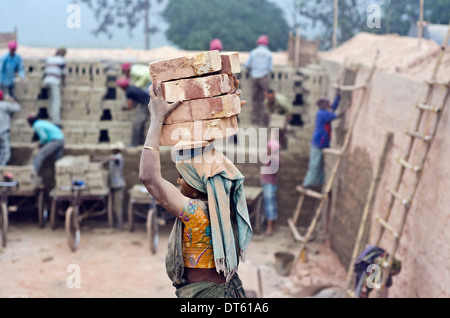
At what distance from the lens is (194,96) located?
151 inches

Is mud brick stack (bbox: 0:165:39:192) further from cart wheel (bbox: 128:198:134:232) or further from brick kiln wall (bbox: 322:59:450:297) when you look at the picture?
brick kiln wall (bbox: 322:59:450:297)

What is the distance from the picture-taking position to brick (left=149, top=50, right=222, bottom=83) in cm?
382

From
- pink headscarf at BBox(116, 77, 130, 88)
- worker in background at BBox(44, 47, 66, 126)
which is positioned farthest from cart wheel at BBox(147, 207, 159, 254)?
worker in background at BBox(44, 47, 66, 126)

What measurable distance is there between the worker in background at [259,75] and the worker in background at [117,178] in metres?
3.29

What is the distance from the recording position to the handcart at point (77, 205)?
1180 cm

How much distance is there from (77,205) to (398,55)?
622 cm

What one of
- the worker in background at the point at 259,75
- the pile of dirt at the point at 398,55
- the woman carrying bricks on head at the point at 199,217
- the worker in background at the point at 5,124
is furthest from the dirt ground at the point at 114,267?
the woman carrying bricks on head at the point at 199,217

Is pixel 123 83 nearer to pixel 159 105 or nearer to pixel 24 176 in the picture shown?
pixel 24 176

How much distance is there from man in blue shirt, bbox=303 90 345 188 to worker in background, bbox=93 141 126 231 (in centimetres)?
348

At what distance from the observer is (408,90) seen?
8742 millimetres

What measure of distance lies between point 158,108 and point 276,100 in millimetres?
10201

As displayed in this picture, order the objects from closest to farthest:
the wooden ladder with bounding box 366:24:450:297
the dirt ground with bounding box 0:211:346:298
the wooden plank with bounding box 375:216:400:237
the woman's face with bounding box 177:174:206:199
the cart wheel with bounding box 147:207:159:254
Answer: the woman's face with bounding box 177:174:206:199 < the wooden ladder with bounding box 366:24:450:297 < the wooden plank with bounding box 375:216:400:237 < the dirt ground with bounding box 0:211:346:298 < the cart wheel with bounding box 147:207:159:254

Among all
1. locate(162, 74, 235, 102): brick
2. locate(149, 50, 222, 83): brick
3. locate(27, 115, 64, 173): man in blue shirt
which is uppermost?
locate(149, 50, 222, 83): brick

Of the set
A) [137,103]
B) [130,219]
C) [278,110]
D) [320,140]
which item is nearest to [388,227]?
[320,140]
